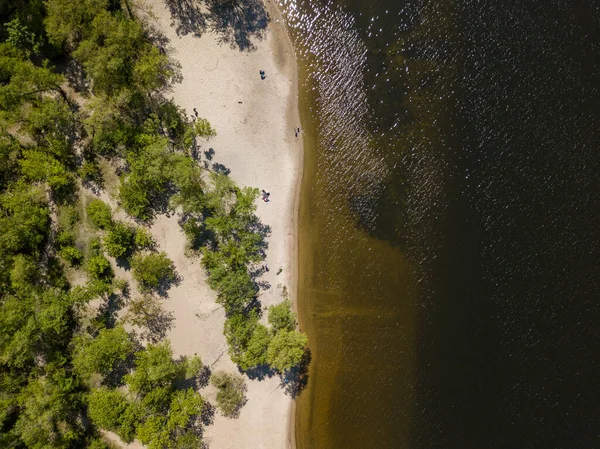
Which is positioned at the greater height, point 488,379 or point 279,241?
point 279,241

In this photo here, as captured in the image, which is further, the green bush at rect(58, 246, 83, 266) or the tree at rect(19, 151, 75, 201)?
the green bush at rect(58, 246, 83, 266)

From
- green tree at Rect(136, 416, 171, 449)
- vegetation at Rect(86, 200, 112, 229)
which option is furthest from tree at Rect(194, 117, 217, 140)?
green tree at Rect(136, 416, 171, 449)

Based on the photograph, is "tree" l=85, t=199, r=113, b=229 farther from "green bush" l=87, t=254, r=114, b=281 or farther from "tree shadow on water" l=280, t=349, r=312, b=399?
"tree shadow on water" l=280, t=349, r=312, b=399

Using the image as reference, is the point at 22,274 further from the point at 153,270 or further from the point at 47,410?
the point at 47,410

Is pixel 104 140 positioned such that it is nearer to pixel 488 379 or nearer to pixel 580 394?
pixel 488 379

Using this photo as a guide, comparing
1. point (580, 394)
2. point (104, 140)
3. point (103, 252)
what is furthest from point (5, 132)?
point (580, 394)
